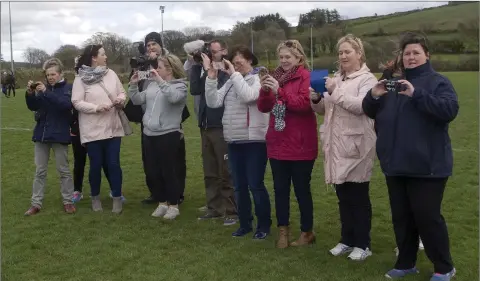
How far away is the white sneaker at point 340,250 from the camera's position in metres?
4.70

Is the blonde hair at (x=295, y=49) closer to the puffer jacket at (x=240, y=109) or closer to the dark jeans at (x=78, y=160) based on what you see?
the puffer jacket at (x=240, y=109)

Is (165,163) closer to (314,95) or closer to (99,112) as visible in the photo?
(99,112)

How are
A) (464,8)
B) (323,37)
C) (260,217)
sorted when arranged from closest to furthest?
(260,217), (323,37), (464,8)

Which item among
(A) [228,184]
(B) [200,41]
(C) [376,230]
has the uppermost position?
(B) [200,41]

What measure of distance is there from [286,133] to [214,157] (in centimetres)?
157

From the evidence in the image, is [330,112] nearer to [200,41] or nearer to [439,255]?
[439,255]

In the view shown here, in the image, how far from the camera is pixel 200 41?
19.7 feet

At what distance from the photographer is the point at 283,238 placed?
495 centimetres

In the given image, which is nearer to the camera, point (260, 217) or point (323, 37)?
point (260, 217)

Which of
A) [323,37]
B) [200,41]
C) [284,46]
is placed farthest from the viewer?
[323,37]

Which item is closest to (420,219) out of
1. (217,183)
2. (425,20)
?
(217,183)

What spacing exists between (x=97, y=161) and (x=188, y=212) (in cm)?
120

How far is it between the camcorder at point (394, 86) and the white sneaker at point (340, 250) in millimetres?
1588

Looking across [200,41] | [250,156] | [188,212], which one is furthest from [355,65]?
[188,212]
